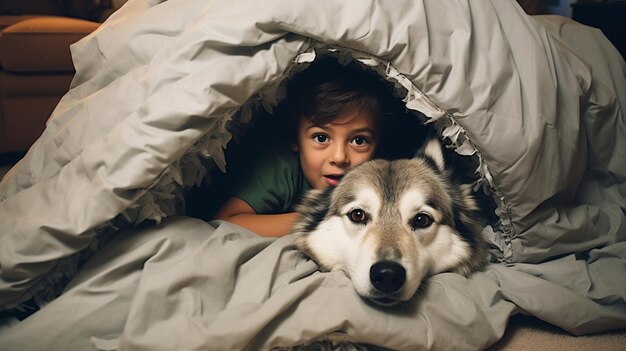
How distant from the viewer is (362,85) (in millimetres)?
1853

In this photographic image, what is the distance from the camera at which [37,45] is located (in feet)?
10.8

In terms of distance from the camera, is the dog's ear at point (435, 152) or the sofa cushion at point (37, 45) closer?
the dog's ear at point (435, 152)

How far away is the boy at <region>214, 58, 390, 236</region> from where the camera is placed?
1831 millimetres

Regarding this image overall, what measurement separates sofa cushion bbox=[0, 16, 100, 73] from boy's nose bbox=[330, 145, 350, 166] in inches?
92.7

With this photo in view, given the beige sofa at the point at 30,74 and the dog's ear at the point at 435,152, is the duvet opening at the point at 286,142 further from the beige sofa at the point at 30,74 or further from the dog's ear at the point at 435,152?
the beige sofa at the point at 30,74

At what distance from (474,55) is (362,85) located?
1.61ft

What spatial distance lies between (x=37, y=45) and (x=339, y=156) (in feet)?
7.99

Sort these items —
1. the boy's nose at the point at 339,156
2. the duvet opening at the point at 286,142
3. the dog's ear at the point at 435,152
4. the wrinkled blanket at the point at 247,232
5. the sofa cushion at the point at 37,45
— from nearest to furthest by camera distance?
the wrinkled blanket at the point at 247,232
the duvet opening at the point at 286,142
the dog's ear at the point at 435,152
the boy's nose at the point at 339,156
the sofa cushion at the point at 37,45

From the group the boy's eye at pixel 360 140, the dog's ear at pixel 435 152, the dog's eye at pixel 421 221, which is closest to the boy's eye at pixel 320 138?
the boy's eye at pixel 360 140

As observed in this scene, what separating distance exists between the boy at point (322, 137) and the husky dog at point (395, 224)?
5.9 inches

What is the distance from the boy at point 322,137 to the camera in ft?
6.01

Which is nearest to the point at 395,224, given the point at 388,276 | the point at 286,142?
the point at 388,276

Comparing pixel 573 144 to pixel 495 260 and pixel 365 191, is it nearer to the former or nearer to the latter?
pixel 495 260

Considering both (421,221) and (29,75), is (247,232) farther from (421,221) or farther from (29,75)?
(29,75)
